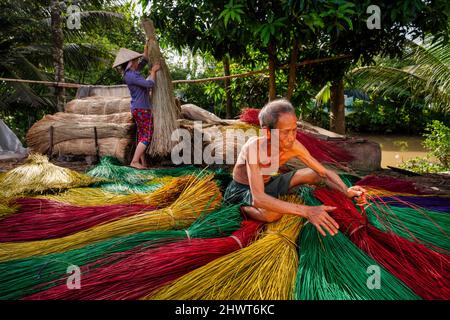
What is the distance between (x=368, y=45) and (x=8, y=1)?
8183mm

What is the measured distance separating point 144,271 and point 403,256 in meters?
1.20

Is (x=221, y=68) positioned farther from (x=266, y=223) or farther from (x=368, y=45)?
(x=266, y=223)

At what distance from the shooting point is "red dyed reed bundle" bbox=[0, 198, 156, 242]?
6.66 feet

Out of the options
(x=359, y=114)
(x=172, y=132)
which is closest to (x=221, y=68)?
(x=172, y=132)

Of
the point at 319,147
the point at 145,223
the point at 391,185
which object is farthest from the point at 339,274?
the point at 319,147

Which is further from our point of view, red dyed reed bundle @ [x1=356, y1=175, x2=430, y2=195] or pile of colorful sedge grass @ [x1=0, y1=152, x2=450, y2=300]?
red dyed reed bundle @ [x1=356, y1=175, x2=430, y2=195]

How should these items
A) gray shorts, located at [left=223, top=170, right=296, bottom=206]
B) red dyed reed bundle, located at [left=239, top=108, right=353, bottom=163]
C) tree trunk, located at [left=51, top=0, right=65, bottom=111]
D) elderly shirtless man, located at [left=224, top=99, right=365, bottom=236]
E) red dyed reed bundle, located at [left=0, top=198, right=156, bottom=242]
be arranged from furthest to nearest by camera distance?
tree trunk, located at [left=51, top=0, right=65, bottom=111] < red dyed reed bundle, located at [left=239, top=108, right=353, bottom=163] < gray shorts, located at [left=223, top=170, right=296, bottom=206] < red dyed reed bundle, located at [left=0, top=198, right=156, bottom=242] < elderly shirtless man, located at [left=224, top=99, right=365, bottom=236]

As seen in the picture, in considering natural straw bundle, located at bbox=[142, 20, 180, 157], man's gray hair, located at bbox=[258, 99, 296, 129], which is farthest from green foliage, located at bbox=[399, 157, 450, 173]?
man's gray hair, located at bbox=[258, 99, 296, 129]

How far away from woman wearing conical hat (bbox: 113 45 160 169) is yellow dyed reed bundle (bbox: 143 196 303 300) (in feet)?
8.57

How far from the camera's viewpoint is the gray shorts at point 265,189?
230 centimetres

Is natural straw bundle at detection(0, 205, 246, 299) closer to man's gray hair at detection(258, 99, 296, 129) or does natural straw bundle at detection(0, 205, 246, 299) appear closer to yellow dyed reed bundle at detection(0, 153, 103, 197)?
man's gray hair at detection(258, 99, 296, 129)

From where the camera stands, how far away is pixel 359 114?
13305 millimetres

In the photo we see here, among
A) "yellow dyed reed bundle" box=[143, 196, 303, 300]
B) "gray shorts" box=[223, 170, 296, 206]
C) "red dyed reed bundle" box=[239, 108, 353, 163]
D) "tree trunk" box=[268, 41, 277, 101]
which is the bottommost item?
"yellow dyed reed bundle" box=[143, 196, 303, 300]

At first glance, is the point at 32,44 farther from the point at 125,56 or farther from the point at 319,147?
the point at 319,147
